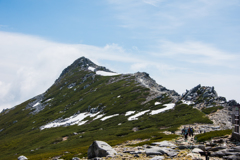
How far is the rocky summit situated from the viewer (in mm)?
30469

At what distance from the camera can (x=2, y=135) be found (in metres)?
154

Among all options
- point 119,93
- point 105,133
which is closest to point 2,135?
point 119,93

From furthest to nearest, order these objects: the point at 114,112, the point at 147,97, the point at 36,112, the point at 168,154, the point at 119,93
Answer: the point at 36,112, the point at 119,93, the point at 147,97, the point at 114,112, the point at 168,154

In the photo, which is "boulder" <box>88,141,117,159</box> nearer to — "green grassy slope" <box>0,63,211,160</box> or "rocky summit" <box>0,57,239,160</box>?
"rocky summit" <box>0,57,239,160</box>

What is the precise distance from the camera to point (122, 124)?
9388cm

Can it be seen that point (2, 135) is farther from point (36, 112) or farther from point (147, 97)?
point (147, 97)

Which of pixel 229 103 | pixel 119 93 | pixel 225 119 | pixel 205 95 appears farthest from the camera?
pixel 119 93

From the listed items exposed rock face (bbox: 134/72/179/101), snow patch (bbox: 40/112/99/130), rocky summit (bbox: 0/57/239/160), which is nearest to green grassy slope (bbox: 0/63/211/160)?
rocky summit (bbox: 0/57/239/160)

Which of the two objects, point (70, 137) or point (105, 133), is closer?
point (105, 133)

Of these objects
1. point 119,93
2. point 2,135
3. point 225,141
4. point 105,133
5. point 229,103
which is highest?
point 119,93

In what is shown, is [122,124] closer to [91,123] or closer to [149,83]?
[91,123]

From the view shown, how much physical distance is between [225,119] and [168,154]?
53.1 meters

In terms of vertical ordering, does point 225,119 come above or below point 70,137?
above

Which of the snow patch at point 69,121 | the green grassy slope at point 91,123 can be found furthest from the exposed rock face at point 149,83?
the snow patch at point 69,121
